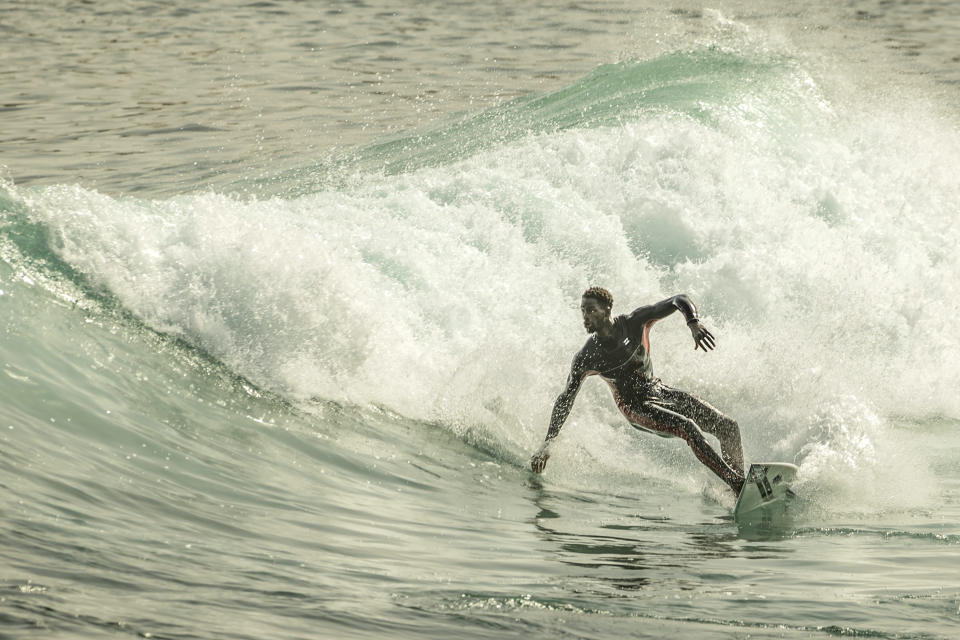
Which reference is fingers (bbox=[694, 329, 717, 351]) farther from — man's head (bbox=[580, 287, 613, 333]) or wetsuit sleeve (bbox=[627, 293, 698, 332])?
man's head (bbox=[580, 287, 613, 333])

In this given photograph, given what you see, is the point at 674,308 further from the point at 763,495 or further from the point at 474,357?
the point at 474,357

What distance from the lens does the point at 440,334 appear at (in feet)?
38.2

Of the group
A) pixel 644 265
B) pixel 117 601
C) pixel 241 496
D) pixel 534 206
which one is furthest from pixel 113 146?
pixel 117 601

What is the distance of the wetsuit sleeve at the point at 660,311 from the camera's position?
27.5 ft

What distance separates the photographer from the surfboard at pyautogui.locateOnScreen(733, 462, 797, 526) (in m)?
7.91

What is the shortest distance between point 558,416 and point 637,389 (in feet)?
2.01

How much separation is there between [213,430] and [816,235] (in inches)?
341

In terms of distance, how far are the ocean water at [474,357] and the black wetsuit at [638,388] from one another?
0.49 meters

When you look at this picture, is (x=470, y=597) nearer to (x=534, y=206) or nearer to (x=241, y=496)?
(x=241, y=496)

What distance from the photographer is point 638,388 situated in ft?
29.2

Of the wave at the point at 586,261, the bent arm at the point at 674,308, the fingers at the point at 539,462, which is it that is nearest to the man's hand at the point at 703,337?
the bent arm at the point at 674,308

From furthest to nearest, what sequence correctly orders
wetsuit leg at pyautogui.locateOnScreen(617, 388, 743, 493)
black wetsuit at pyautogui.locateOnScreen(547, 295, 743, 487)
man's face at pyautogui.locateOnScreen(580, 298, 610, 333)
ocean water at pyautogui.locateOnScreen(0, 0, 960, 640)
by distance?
black wetsuit at pyautogui.locateOnScreen(547, 295, 743, 487)
man's face at pyautogui.locateOnScreen(580, 298, 610, 333)
wetsuit leg at pyautogui.locateOnScreen(617, 388, 743, 493)
ocean water at pyautogui.locateOnScreen(0, 0, 960, 640)

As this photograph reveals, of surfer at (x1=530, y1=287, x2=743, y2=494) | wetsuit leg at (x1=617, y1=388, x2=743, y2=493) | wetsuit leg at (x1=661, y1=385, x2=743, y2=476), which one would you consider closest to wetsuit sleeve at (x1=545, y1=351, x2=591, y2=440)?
surfer at (x1=530, y1=287, x2=743, y2=494)

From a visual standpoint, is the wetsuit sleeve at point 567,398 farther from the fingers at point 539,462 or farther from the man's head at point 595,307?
the man's head at point 595,307
